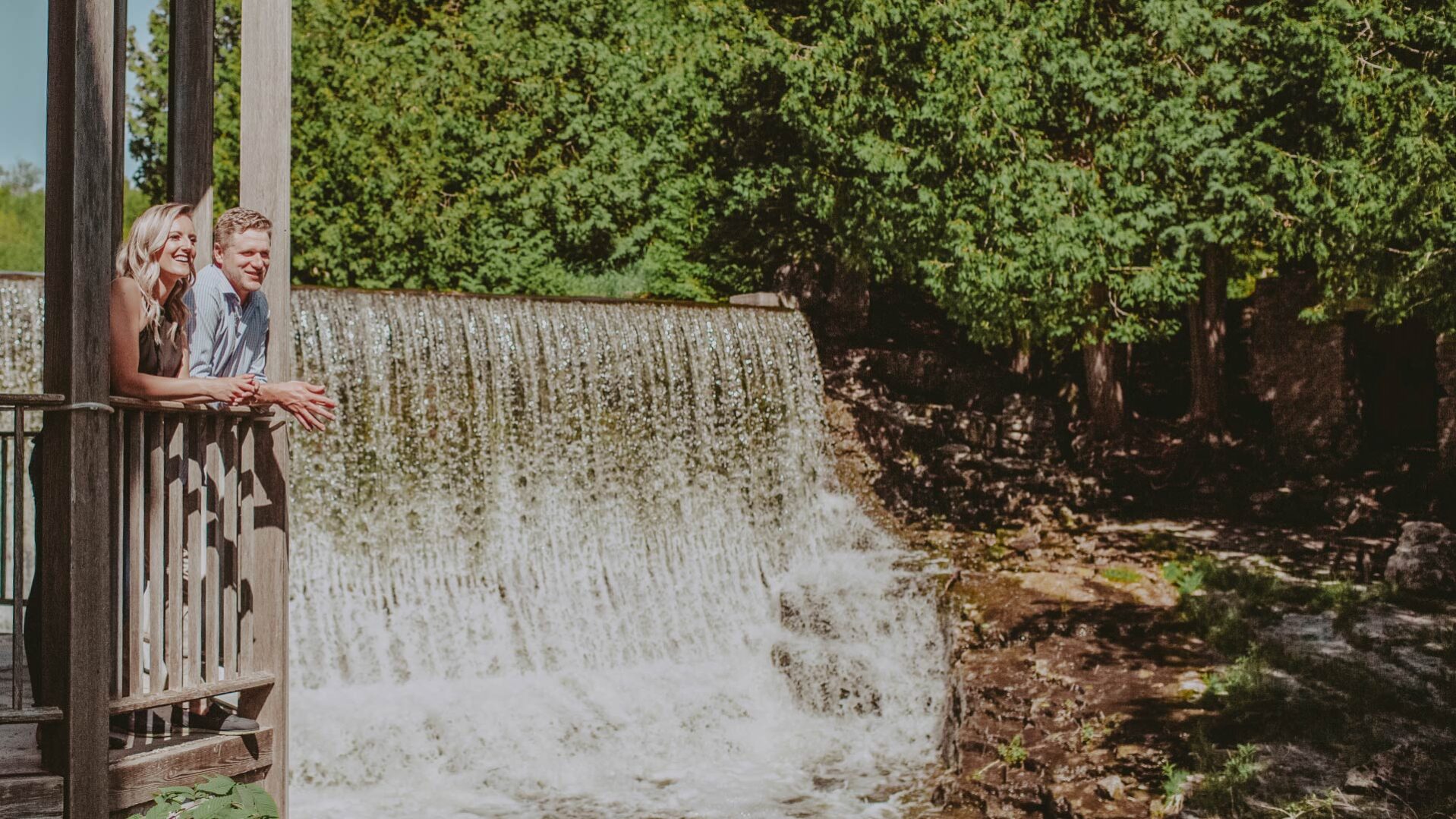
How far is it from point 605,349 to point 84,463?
8.58 meters

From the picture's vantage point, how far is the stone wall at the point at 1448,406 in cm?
1323

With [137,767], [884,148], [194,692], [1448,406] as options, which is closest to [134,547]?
[194,692]

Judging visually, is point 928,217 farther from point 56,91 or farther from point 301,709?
point 56,91

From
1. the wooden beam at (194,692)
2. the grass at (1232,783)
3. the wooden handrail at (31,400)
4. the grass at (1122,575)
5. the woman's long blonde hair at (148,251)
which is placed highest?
the woman's long blonde hair at (148,251)

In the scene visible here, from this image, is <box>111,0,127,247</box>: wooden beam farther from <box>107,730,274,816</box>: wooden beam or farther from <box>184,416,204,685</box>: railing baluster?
<box>107,730,274,816</box>: wooden beam

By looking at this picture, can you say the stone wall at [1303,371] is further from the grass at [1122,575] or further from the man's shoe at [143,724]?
the man's shoe at [143,724]

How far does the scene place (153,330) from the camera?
14.4 feet

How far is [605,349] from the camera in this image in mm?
12617

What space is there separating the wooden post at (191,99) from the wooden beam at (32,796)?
6.49 ft

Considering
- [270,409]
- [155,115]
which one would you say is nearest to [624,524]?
[270,409]

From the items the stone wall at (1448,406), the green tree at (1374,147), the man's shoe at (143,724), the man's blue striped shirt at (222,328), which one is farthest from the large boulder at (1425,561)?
the man's shoe at (143,724)

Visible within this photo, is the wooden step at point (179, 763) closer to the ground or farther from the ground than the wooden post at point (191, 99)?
closer to the ground

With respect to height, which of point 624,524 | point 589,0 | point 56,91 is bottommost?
point 624,524

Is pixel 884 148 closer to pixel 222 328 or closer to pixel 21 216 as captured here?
pixel 21 216
